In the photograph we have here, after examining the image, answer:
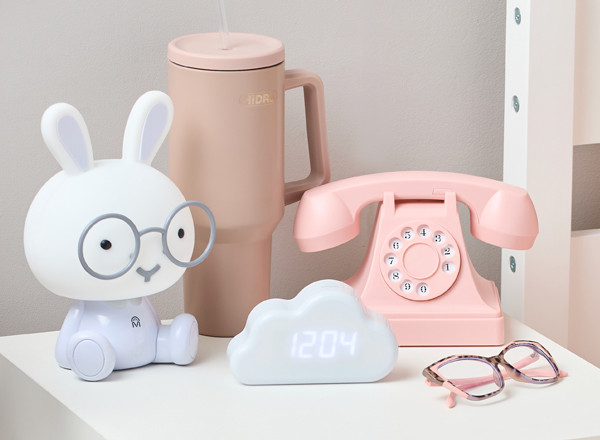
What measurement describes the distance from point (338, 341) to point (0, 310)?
1.41 ft

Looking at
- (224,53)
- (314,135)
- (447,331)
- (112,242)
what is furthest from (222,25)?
(447,331)

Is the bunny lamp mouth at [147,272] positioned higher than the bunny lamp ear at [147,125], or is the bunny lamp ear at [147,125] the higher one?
the bunny lamp ear at [147,125]

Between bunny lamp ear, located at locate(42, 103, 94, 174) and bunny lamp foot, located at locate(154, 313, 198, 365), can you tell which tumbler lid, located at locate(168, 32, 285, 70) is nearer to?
bunny lamp ear, located at locate(42, 103, 94, 174)

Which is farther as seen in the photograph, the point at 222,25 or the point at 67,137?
the point at 222,25

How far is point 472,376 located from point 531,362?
0.06m

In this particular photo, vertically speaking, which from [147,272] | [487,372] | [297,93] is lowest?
[487,372]

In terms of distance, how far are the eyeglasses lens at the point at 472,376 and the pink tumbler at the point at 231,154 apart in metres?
0.21

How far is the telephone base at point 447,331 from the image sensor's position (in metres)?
0.92

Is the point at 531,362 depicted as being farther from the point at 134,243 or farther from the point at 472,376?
the point at 134,243

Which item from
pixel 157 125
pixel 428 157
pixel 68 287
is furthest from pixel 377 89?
pixel 68 287

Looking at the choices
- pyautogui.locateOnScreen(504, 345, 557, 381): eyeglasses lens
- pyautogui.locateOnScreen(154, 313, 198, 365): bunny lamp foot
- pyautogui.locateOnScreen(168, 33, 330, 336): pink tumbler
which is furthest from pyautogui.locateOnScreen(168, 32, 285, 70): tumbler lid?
pyautogui.locateOnScreen(504, 345, 557, 381): eyeglasses lens

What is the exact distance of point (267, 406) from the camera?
0.79 meters

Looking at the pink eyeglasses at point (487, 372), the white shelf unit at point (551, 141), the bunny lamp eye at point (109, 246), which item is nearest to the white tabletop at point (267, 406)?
the pink eyeglasses at point (487, 372)

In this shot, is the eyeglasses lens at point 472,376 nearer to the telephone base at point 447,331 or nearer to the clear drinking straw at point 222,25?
the telephone base at point 447,331
